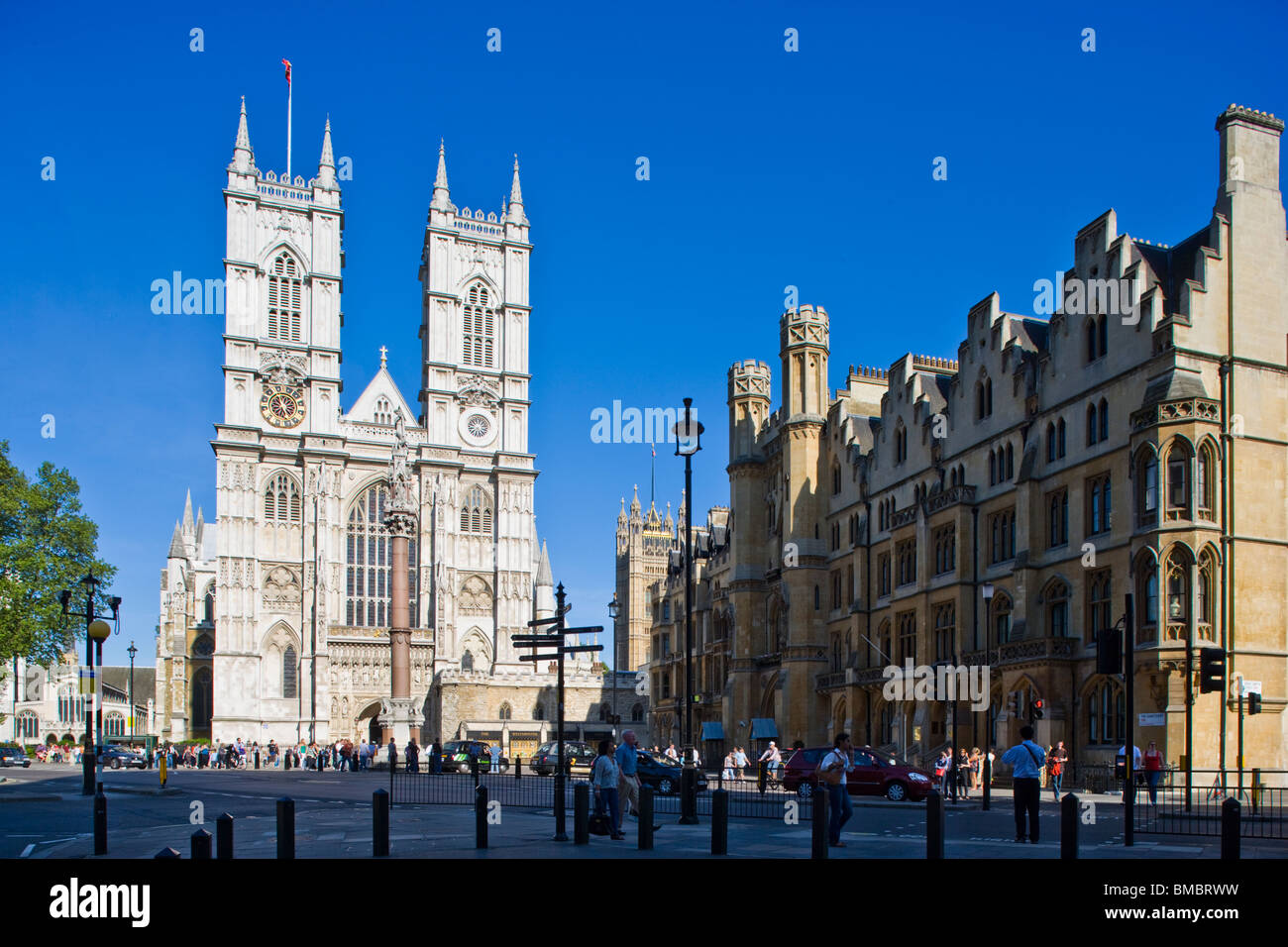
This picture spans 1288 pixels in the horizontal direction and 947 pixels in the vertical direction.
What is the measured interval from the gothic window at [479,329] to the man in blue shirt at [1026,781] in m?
74.6

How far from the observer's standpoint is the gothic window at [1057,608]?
36944 mm

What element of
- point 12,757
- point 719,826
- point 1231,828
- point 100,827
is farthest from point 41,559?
point 1231,828

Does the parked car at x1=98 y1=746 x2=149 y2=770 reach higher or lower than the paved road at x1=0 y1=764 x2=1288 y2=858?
lower

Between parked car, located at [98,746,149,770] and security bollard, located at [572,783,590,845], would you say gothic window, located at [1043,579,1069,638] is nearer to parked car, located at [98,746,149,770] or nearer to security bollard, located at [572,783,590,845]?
security bollard, located at [572,783,590,845]

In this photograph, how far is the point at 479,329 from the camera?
296 ft

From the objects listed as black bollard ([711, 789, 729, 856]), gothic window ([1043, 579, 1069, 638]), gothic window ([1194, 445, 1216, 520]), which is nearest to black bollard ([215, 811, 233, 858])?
black bollard ([711, 789, 729, 856])

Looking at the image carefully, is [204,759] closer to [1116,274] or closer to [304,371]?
[304,371]

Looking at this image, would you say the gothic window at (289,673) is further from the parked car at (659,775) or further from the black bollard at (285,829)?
the black bollard at (285,829)

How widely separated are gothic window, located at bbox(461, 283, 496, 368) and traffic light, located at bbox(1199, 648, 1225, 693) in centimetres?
7034

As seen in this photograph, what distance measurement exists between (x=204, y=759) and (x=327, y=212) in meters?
39.2

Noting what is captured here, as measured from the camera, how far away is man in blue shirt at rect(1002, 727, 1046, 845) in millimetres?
17203

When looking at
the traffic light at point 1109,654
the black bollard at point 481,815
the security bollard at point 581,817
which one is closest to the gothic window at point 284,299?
the black bollard at point 481,815
